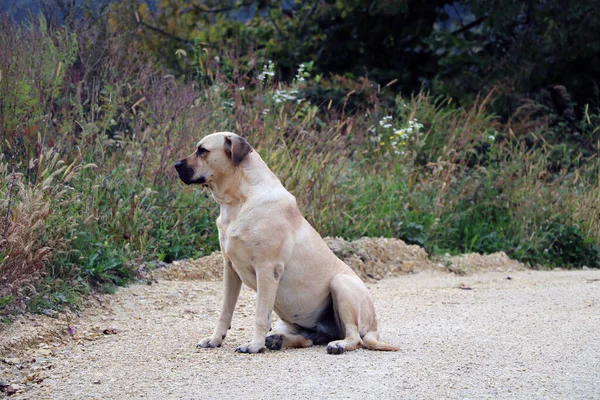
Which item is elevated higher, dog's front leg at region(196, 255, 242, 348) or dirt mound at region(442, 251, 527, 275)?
dog's front leg at region(196, 255, 242, 348)

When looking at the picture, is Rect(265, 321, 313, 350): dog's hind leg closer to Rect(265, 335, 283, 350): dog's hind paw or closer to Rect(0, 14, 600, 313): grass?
Rect(265, 335, 283, 350): dog's hind paw

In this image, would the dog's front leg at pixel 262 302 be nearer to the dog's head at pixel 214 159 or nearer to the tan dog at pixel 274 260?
the tan dog at pixel 274 260

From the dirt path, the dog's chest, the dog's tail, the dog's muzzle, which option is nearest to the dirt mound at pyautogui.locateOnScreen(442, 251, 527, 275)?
the dirt path

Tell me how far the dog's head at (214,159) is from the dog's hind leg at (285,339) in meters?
1.14

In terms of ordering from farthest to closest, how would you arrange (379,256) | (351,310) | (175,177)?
(379,256) < (175,177) < (351,310)

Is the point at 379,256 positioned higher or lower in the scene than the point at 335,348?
lower

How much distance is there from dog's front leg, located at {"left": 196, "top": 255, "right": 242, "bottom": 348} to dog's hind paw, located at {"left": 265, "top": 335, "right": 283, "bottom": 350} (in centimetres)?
35

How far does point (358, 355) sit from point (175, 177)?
4.00 meters

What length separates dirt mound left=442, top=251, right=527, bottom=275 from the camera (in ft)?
31.6

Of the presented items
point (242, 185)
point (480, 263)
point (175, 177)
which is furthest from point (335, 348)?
point (480, 263)

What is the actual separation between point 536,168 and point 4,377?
8610 millimetres

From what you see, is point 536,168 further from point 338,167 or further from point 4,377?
point 4,377

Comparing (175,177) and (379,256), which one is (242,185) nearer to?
(175,177)

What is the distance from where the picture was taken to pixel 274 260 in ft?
17.6
